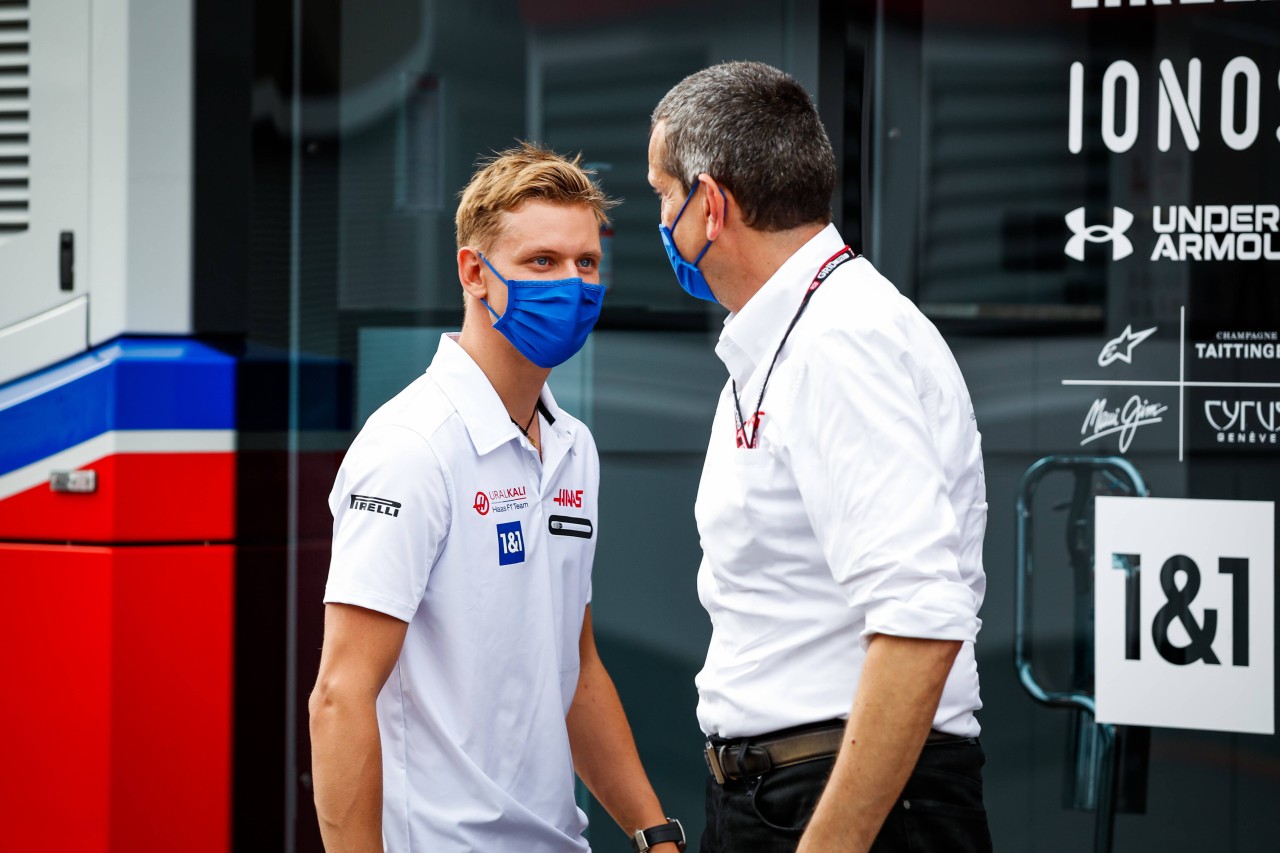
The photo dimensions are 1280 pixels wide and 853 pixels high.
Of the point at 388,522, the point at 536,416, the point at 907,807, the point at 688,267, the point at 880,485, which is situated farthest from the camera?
the point at 536,416

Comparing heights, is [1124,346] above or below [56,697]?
above

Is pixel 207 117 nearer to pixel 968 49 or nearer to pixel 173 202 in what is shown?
pixel 173 202

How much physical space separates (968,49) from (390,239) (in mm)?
1388

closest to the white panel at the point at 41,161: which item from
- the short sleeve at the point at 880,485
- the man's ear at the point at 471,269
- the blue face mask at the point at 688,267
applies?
the man's ear at the point at 471,269

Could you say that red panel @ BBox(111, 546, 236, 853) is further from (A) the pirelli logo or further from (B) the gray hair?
(B) the gray hair

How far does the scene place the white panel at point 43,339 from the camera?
3.12 metres

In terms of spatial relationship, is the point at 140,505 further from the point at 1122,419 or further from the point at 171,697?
the point at 1122,419

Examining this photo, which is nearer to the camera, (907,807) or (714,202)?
(907,807)

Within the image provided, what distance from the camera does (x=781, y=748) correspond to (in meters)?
1.77

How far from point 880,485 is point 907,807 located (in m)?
0.44

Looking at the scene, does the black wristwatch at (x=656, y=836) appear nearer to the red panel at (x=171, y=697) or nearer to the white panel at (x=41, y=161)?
the red panel at (x=171, y=697)

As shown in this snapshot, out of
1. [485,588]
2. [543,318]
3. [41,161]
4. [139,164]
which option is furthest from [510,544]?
[41,161]

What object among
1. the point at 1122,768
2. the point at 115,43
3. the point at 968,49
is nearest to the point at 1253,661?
the point at 1122,768

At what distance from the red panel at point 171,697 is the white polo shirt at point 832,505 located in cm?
165
